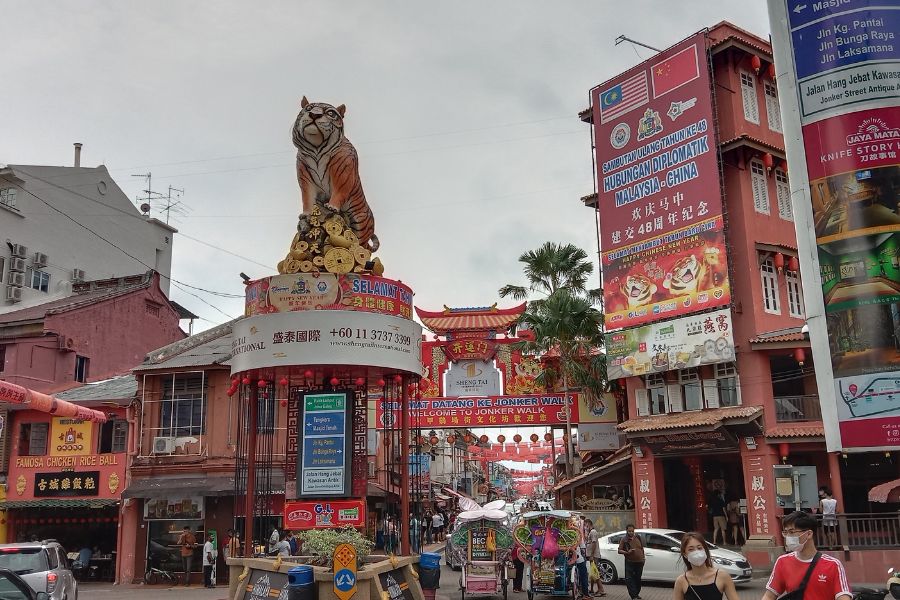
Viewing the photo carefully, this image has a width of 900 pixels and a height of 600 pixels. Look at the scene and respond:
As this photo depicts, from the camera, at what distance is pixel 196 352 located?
31.3 m

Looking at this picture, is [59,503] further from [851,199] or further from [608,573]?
[851,199]

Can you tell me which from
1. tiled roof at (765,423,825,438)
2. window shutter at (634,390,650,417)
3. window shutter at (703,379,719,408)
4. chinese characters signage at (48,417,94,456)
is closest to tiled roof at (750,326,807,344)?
window shutter at (703,379,719,408)

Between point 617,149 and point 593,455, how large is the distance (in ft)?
52.4

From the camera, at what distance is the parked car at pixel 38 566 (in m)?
15.6

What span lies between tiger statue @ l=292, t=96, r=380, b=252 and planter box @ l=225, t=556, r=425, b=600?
8.76 m

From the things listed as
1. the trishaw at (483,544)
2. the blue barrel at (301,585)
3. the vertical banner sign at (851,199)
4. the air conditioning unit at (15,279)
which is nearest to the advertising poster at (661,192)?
the trishaw at (483,544)

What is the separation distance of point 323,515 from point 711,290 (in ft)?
55.2

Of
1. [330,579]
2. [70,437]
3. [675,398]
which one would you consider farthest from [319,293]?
[675,398]

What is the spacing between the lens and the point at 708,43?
3136 cm

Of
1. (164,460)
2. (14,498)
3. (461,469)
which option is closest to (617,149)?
(164,460)

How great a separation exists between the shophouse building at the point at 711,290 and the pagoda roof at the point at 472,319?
8.48 meters

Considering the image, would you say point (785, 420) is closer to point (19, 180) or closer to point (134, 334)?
point (134, 334)

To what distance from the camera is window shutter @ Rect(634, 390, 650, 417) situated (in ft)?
107

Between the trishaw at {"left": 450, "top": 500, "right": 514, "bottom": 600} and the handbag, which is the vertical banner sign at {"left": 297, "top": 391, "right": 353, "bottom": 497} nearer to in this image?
the trishaw at {"left": 450, "top": 500, "right": 514, "bottom": 600}
